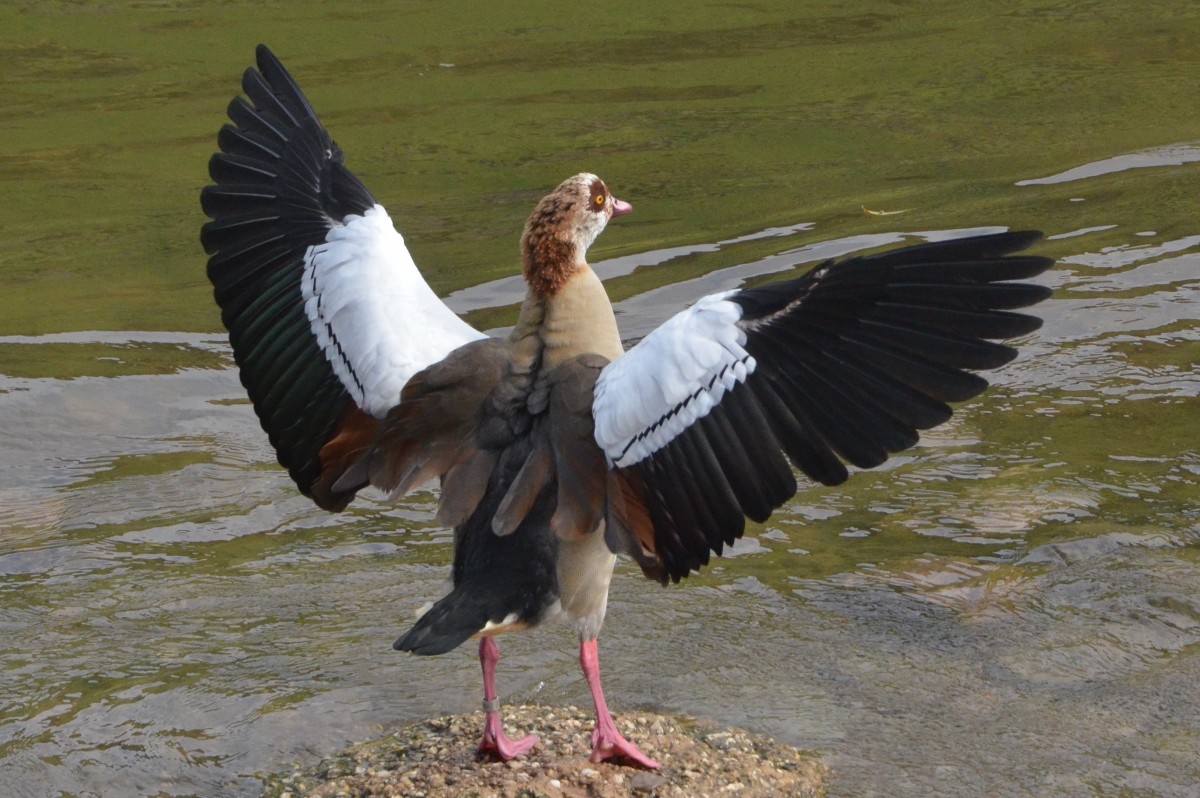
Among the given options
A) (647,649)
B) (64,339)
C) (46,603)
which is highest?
(64,339)

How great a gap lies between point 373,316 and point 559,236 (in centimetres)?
68

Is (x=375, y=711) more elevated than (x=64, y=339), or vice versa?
(x=64, y=339)

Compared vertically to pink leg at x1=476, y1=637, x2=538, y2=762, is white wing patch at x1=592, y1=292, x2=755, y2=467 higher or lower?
higher

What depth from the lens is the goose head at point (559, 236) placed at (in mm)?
5133

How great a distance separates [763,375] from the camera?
4410 millimetres

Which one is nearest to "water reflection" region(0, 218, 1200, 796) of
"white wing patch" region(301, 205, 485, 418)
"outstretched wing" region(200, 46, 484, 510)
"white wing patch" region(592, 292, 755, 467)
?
"outstretched wing" region(200, 46, 484, 510)

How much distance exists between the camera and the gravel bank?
4.70m

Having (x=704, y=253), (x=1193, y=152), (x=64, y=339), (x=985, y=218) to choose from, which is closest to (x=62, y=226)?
(x=64, y=339)

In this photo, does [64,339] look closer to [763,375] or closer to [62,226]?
[62,226]

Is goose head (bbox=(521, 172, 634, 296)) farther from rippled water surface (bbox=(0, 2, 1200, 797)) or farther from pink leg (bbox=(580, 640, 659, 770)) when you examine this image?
rippled water surface (bbox=(0, 2, 1200, 797))

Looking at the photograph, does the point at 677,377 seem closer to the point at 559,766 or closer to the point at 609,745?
the point at 609,745

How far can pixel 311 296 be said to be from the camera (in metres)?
5.52

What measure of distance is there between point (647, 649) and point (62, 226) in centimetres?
687

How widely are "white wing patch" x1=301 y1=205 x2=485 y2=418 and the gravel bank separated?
108cm
